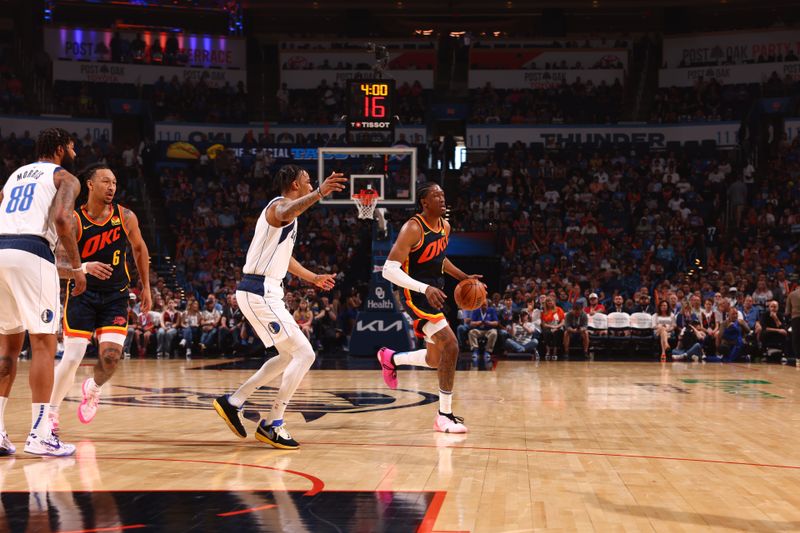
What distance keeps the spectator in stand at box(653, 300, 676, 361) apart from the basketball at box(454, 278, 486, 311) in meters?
11.0

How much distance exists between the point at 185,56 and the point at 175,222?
8462 millimetres

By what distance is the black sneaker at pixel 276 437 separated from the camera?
6.69 meters

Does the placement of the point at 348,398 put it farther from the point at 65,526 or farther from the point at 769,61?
the point at 769,61

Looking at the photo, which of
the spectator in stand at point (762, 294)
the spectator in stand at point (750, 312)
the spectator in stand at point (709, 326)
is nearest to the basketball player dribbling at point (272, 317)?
the spectator in stand at point (709, 326)

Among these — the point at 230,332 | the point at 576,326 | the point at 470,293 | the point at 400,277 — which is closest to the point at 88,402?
the point at 400,277

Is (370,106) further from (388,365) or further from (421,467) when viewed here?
(421,467)

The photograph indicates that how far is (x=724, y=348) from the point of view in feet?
59.0

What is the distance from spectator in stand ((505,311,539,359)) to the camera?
1823 centimetres

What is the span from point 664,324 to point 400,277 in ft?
39.2

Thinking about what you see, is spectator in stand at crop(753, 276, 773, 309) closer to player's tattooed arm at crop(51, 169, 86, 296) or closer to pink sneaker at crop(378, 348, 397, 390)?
pink sneaker at crop(378, 348, 397, 390)

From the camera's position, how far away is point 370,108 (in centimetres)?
1728

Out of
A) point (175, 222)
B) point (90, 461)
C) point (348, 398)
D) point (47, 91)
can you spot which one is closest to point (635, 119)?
Result: point (175, 222)

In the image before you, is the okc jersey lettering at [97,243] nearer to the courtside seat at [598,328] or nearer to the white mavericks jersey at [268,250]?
the white mavericks jersey at [268,250]

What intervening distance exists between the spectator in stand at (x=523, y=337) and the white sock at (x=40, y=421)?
12.9 m
